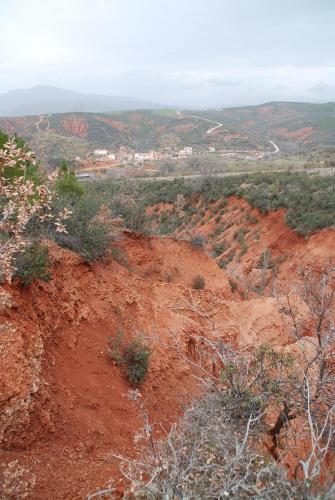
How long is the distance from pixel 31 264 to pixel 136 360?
290 centimetres

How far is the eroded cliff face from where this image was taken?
5340 millimetres

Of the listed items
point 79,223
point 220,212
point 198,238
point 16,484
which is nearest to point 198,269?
point 198,238

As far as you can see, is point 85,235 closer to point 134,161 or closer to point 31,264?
point 31,264

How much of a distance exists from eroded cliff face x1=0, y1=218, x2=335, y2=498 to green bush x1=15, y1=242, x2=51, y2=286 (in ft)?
0.86

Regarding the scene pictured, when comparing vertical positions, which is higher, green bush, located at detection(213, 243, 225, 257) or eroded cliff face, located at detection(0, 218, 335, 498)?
eroded cliff face, located at detection(0, 218, 335, 498)

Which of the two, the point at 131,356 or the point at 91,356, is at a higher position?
the point at 91,356

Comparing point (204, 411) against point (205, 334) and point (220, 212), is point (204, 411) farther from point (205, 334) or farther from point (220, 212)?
point (220, 212)

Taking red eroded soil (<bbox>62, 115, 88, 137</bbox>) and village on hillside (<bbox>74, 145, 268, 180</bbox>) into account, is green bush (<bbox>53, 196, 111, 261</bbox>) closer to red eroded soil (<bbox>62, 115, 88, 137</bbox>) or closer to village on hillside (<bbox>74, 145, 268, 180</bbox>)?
village on hillside (<bbox>74, 145, 268, 180</bbox>)

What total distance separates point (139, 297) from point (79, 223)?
95.9 inches

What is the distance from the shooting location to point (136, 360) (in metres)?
7.78

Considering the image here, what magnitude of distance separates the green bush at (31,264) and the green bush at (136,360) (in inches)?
91.4

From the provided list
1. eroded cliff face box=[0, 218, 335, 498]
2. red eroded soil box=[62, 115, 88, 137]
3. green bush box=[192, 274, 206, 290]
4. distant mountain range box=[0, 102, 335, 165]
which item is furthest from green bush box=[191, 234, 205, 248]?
red eroded soil box=[62, 115, 88, 137]

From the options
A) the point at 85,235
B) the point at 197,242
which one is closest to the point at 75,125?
the point at 197,242

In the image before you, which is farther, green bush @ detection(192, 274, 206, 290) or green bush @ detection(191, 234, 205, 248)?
green bush @ detection(191, 234, 205, 248)
